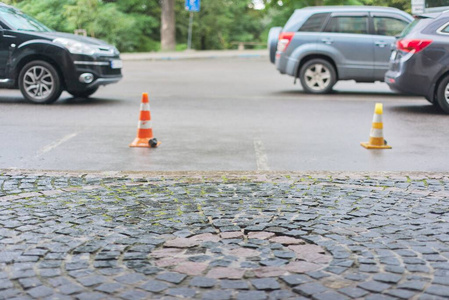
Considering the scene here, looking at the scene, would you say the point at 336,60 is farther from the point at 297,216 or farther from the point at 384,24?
the point at 297,216

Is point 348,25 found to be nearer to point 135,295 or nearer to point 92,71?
point 92,71

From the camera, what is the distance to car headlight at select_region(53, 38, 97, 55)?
1277 cm

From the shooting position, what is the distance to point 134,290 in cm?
357

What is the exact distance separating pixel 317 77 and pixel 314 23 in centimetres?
120

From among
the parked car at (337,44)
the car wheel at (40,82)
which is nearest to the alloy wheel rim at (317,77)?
the parked car at (337,44)

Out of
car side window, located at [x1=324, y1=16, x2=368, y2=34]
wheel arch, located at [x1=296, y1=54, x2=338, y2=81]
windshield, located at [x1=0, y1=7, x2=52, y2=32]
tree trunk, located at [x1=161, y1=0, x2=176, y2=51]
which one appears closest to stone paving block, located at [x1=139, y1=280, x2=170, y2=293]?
windshield, located at [x1=0, y1=7, x2=52, y2=32]

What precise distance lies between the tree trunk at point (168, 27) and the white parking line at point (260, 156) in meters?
30.4

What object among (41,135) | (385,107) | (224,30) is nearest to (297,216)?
(41,135)

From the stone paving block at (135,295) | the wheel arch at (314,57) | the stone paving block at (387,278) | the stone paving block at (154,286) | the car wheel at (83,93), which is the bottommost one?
the stone paving block at (135,295)

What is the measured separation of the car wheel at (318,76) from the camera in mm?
15406

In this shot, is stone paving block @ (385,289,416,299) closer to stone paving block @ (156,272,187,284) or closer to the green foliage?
stone paving block @ (156,272,187,284)

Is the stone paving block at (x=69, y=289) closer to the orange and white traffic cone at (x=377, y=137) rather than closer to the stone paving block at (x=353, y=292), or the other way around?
the stone paving block at (x=353, y=292)

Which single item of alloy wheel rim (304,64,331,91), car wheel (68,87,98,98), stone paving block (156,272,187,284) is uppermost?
alloy wheel rim (304,64,331,91)

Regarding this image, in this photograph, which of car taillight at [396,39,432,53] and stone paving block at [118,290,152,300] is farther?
car taillight at [396,39,432,53]
